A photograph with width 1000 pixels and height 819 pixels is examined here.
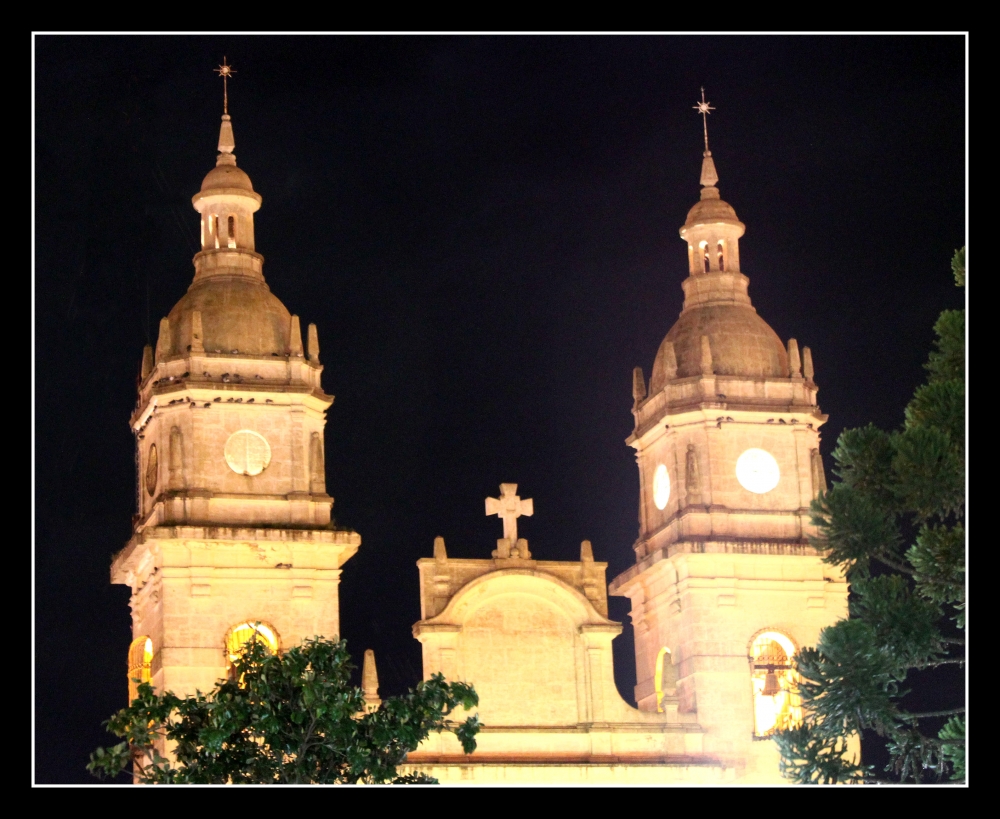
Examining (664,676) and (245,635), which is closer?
(245,635)

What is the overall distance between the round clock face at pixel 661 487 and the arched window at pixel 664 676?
348 cm

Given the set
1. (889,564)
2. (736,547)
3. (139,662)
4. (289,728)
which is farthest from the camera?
(736,547)

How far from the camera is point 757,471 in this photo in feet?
216

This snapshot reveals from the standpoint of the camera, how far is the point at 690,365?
2628 inches

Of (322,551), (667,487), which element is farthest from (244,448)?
(667,487)

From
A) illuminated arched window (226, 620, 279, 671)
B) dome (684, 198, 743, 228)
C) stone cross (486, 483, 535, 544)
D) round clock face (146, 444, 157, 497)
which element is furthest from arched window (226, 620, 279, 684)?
dome (684, 198, 743, 228)

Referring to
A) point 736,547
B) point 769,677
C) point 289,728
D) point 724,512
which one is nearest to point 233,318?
point 724,512

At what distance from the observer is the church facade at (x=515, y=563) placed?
62281 mm

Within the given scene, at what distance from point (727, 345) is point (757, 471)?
10.5 ft

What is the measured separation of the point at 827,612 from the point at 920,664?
24.1 m

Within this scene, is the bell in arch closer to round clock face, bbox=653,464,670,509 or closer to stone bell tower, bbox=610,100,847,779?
stone bell tower, bbox=610,100,847,779

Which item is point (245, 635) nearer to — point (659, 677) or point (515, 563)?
point (515, 563)

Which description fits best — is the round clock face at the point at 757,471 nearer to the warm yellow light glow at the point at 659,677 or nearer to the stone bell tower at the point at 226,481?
the warm yellow light glow at the point at 659,677

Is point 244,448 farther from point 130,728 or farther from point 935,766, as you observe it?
point 935,766
